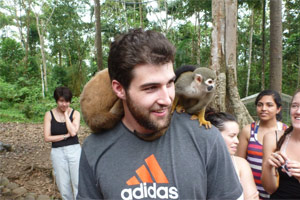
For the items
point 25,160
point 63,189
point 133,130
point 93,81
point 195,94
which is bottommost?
point 25,160

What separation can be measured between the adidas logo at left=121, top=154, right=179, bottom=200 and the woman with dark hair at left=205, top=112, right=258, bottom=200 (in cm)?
88

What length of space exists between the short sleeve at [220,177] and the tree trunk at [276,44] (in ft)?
11.9

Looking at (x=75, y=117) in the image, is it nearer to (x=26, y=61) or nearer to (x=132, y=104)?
(x=132, y=104)

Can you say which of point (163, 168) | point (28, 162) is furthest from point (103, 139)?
point (28, 162)

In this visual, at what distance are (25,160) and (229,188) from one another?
6094 millimetres

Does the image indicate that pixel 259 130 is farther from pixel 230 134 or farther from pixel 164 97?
pixel 164 97

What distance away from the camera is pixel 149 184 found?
102 centimetres

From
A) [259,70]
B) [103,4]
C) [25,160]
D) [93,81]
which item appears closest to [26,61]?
[103,4]

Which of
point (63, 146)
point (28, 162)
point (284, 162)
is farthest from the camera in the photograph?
point (28, 162)

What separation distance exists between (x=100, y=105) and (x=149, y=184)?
2.10 feet

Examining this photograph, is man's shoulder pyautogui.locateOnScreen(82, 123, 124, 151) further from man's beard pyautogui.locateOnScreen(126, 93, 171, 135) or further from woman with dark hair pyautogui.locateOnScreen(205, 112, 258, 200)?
woman with dark hair pyautogui.locateOnScreen(205, 112, 258, 200)

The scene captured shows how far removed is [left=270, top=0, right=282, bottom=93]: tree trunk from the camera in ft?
13.7

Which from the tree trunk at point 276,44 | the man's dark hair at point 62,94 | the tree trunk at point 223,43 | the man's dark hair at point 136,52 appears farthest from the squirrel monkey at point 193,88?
the tree trunk at point 276,44

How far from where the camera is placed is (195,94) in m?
1.74
